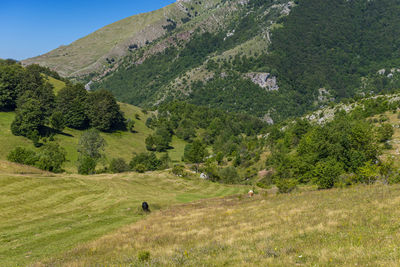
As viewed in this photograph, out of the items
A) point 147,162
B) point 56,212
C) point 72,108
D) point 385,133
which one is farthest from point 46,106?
point 385,133

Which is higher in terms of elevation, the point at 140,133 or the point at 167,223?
the point at 140,133

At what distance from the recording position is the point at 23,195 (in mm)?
36781

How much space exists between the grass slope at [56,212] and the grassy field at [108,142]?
44.8m

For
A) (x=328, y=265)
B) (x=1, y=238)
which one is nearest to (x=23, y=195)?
(x=1, y=238)

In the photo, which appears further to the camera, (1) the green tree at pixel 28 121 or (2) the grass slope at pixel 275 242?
(1) the green tree at pixel 28 121

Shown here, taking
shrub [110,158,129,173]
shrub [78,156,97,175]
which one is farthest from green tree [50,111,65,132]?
shrub [78,156,97,175]

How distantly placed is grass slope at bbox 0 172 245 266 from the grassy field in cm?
4479

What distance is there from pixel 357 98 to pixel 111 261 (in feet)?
495

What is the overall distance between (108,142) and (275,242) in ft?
430

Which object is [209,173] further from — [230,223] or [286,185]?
[230,223]

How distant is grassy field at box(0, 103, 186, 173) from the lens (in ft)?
330

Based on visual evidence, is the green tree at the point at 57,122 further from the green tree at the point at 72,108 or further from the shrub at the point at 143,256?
the shrub at the point at 143,256

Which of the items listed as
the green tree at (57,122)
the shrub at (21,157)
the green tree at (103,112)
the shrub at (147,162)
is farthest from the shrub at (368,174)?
the green tree at (103,112)

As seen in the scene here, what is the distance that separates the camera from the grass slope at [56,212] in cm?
2249
